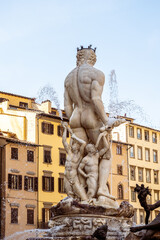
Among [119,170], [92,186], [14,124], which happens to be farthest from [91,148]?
[119,170]

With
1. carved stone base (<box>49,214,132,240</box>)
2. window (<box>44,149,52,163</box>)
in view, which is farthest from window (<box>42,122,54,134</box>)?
carved stone base (<box>49,214,132,240</box>)

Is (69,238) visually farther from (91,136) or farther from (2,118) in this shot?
(2,118)

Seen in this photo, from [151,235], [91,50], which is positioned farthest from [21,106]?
[151,235]

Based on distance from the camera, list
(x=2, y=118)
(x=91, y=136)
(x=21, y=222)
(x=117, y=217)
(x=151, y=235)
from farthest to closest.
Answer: (x=2, y=118), (x=21, y=222), (x=91, y=136), (x=117, y=217), (x=151, y=235)

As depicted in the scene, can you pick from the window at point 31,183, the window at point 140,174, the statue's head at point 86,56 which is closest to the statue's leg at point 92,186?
the statue's head at point 86,56

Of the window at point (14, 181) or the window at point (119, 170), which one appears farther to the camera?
the window at point (119, 170)

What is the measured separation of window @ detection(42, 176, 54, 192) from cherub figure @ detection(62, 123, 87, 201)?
4408 centimetres

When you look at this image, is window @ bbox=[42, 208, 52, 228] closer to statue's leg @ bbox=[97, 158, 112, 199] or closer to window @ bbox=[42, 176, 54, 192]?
window @ bbox=[42, 176, 54, 192]

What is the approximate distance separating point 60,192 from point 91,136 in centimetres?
4525

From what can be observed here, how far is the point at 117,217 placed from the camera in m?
12.4

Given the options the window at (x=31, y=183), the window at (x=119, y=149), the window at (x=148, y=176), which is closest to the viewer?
the window at (x=31, y=183)

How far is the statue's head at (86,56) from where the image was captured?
14.0 metres

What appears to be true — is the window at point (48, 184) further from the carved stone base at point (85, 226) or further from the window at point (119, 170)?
the carved stone base at point (85, 226)

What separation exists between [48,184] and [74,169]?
44689 mm
